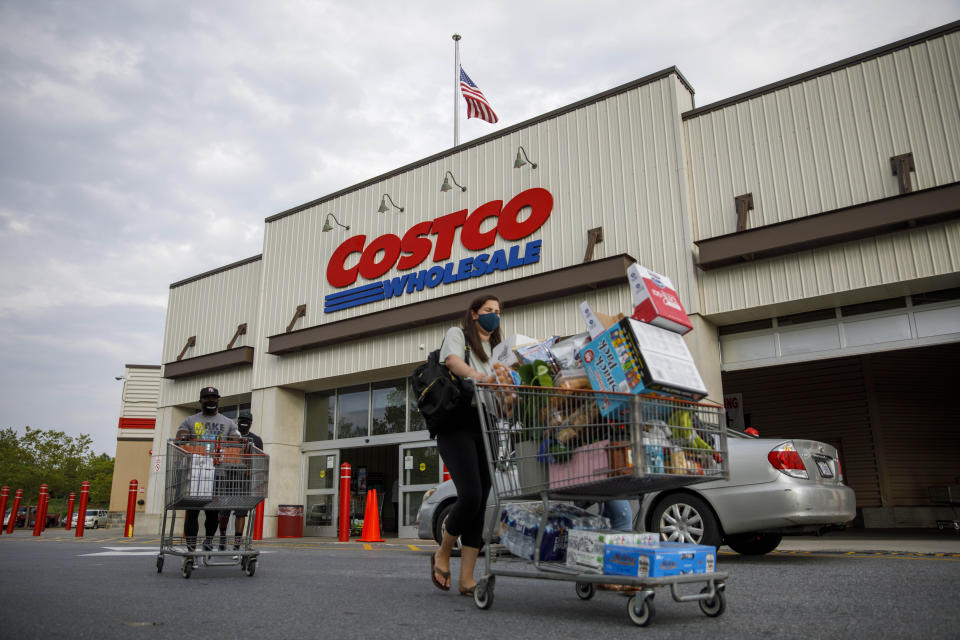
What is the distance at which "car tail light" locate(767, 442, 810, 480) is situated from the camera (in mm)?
6473

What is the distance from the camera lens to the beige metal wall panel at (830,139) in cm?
988

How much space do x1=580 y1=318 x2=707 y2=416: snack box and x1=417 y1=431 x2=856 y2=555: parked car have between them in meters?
3.06

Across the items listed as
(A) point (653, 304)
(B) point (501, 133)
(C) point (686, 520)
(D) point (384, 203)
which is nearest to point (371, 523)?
(D) point (384, 203)

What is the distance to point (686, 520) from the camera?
22.0 ft

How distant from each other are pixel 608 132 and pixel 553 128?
1.22 meters

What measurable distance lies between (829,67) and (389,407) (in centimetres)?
1073

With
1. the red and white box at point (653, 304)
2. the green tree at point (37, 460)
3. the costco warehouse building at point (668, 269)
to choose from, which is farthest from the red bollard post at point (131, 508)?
the green tree at point (37, 460)

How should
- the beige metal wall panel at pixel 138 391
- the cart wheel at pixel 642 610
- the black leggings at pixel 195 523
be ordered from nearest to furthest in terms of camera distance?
the cart wheel at pixel 642 610, the black leggings at pixel 195 523, the beige metal wall panel at pixel 138 391

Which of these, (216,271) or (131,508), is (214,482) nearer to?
(131,508)

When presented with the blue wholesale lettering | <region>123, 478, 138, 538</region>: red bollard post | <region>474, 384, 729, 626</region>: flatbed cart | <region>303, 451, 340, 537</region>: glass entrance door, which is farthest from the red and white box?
<region>123, 478, 138, 538</region>: red bollard post

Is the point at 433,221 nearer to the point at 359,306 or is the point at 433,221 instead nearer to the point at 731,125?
the point at 359,306

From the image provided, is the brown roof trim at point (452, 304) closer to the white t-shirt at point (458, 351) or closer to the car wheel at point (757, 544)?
the car wheel at point (757, 544)

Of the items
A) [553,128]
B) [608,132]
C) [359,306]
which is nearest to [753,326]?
[608,132]

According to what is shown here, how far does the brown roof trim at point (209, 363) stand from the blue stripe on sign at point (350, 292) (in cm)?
293
